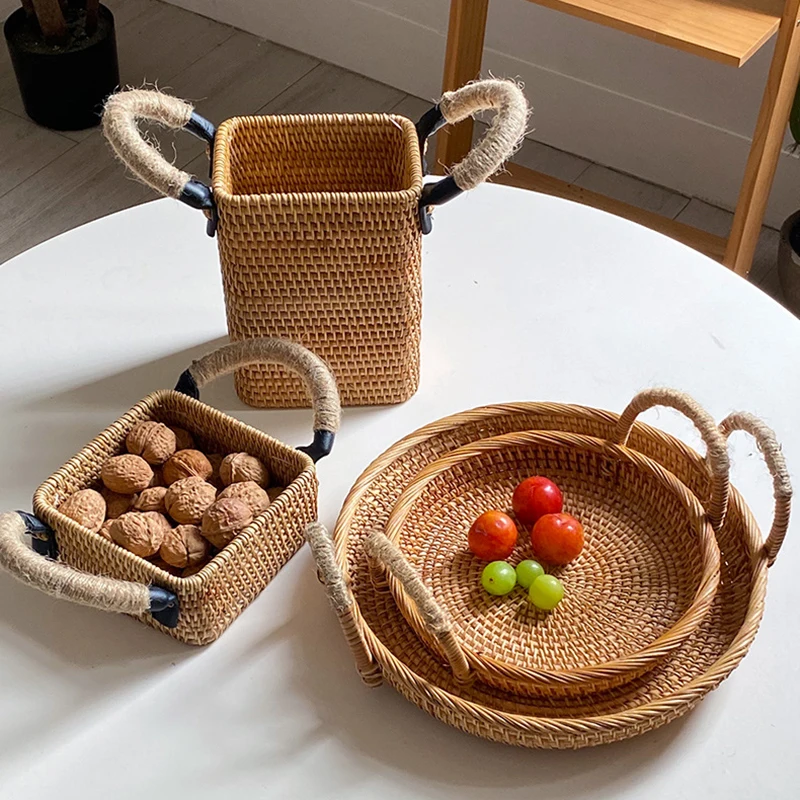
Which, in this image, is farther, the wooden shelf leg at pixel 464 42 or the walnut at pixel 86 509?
the wooden shelf leg at pixel 464 42

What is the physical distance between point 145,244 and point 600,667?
73 cm

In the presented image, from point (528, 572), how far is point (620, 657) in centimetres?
10

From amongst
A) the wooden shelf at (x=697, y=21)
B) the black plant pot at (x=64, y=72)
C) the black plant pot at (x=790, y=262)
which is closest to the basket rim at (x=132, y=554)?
the wooden shelf at (x=697, y=21)

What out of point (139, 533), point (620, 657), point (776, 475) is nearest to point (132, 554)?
point (139, 533)

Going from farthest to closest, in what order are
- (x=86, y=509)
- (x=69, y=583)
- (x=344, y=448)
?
(x=344, y=448) < (x=86, y=509) < (x=69, y=583)

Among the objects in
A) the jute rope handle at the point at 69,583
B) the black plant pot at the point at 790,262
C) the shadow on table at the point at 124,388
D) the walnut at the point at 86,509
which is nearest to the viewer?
the jute rope handle at the point at 69,583

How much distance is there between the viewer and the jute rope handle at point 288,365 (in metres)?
0.94

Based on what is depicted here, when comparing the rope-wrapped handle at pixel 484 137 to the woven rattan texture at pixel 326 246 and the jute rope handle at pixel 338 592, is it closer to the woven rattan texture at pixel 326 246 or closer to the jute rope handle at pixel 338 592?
the woven rattan texture at pixel 326 246

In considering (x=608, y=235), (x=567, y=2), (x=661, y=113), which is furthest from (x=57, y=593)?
(x=661, y=113)

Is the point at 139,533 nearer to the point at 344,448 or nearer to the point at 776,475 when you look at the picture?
the point at 344,448

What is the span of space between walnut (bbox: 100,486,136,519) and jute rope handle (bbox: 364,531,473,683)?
0.73 feet

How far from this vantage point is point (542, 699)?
2.75 ft

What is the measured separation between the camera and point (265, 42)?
2668mm

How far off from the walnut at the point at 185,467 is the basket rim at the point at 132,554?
0.04m
